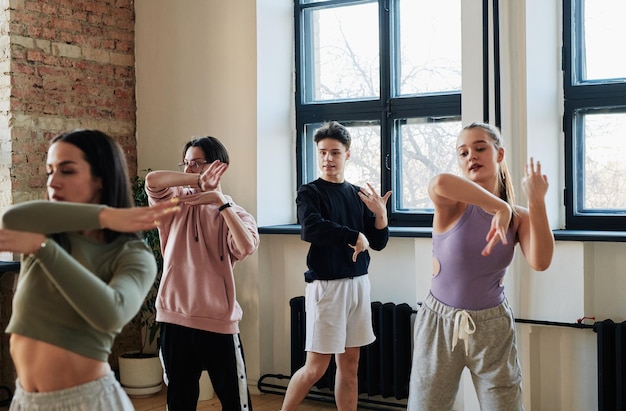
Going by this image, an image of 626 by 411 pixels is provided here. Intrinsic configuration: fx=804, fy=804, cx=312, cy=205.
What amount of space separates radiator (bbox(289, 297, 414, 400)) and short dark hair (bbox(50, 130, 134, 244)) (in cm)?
246

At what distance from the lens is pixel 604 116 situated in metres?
3.95

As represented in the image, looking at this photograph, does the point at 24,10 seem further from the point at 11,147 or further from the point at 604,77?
the point at 604,77

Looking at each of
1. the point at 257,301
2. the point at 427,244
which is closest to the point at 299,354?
the point at 257,301

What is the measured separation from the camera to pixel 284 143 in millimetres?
4812

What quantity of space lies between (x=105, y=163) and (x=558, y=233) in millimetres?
2447

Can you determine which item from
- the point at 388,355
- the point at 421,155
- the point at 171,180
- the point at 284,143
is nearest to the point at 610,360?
the point at 388,355

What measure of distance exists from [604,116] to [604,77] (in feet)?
0.63

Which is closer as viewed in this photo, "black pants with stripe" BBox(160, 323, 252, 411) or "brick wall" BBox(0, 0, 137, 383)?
"black pants with stripe" BBox(160, 323, 252, 411)

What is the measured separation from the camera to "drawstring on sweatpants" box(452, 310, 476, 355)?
2.61 metres

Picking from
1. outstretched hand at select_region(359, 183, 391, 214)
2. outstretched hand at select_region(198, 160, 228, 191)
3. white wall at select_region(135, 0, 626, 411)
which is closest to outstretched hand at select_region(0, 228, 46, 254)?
outstretched hand at select_region(198, 160, 228, 191)

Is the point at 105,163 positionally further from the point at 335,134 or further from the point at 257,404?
the point at 257,404

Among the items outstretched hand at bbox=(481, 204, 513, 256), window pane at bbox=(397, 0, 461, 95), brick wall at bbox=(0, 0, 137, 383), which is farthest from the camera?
brick wall at bbox=(0, 0, 137, 383)

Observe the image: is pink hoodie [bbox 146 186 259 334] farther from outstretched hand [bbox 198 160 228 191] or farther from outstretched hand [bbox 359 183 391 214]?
outstretched hand [bbox 359 183 391 214]

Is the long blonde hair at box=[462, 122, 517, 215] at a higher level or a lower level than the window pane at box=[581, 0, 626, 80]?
lower
